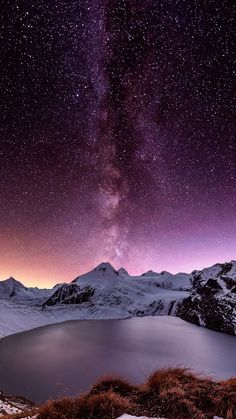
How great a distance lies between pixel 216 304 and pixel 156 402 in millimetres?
146083

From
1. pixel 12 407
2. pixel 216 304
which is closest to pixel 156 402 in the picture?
pixel 12 407

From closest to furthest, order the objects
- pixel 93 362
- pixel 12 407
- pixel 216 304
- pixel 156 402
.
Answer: pixel 156 402
pixel 12 407
pixel 93 362
pixel 216 304

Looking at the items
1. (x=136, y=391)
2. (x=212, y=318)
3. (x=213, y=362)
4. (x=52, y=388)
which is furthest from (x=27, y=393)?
(x=212, y=318)

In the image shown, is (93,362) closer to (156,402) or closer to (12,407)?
(12,407)

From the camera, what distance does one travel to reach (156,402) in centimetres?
628

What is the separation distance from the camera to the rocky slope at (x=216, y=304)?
123 m

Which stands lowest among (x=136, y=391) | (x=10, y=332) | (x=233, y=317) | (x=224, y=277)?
(x=10, y=332)

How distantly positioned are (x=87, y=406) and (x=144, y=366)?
59.6 meters

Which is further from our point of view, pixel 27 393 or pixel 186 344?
pixel 186 344

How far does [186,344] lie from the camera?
87125mm

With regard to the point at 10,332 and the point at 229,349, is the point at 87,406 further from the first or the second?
the point at 10,332

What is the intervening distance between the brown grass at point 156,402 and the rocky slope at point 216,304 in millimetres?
123223

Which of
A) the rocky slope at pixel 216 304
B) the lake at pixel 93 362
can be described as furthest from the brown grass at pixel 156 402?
the rocky slope at pixel 216 304

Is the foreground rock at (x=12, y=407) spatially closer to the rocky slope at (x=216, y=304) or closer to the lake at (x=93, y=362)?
the lake at (x=93, y=362)
